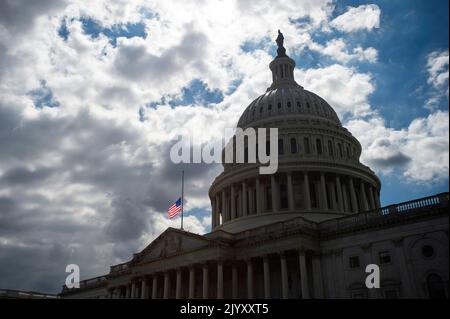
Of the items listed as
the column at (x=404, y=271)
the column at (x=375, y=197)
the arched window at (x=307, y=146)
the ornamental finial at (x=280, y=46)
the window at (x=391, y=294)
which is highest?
the ornamental finial at (x=280, y=46)

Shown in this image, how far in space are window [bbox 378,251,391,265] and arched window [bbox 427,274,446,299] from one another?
404 centimetres

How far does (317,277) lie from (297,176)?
21575 millimetres

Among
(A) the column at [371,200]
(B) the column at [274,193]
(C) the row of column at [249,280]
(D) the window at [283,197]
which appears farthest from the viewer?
(A) the column at [371,200]

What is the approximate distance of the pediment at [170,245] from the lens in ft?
176

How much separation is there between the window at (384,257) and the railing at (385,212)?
3363 mm

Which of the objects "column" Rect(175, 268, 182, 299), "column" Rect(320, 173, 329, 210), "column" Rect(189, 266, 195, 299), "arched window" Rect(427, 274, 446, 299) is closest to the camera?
"arched window" Rect(427, 274, 446, 299)

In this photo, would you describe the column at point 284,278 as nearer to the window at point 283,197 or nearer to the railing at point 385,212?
the railing at point 385,212

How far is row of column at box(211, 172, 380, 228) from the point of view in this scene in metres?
63.3

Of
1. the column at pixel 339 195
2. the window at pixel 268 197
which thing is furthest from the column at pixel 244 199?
the column at pixel 339 195

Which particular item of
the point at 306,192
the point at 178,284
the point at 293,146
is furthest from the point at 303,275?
the point at 293,146

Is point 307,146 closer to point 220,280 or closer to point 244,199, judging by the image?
point 244,199

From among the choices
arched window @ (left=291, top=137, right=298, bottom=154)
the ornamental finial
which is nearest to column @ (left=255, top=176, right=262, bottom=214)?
arched window @ (left=291, top=137, right=298, bottom=154)

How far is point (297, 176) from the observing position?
6562cm

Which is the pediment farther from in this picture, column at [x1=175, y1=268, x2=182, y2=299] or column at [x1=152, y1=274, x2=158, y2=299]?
column at [x1=152, y1=274, x2=158, y2=299]
